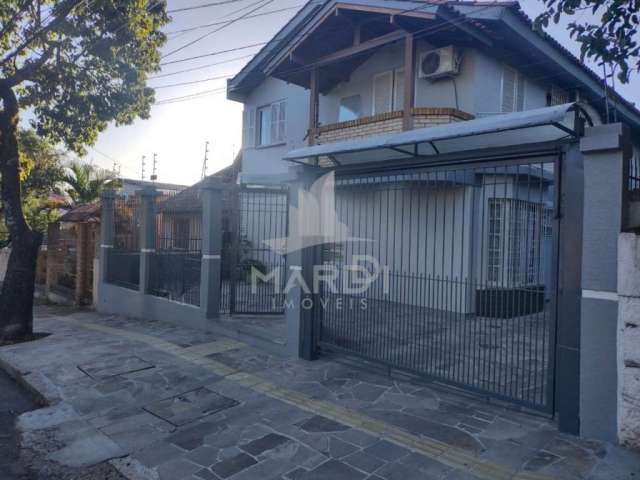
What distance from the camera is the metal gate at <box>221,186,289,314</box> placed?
8.41 m

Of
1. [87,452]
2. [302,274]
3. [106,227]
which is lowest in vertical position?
[87,452]

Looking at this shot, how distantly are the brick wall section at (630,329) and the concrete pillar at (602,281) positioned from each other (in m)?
0.04

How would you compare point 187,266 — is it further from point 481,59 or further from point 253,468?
point 481,59

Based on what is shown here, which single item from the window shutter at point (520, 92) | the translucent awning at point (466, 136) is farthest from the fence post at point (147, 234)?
the window shutter at point (520, 92)

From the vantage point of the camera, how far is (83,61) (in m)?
10.6

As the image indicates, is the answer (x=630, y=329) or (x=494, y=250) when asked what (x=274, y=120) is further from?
(x=630, y=329)

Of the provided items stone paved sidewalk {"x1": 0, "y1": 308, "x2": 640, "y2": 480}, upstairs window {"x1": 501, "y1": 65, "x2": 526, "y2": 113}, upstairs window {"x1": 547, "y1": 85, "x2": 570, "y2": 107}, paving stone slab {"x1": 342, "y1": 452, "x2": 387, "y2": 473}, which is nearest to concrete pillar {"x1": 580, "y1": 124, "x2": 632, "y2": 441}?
stone paved sidewalk {"x1": 0, "y1": 308, "x2": 640, "y2": 480}

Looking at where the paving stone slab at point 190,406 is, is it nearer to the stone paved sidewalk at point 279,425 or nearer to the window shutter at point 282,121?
the stone paved sidewalk at point 279,425

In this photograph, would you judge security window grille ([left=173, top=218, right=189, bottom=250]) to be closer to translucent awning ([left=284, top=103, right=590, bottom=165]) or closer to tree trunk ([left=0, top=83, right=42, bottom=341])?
tree trunk ([left=0, top=83, right=42, bottom=341])

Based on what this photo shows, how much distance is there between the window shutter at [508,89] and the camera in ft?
35.4

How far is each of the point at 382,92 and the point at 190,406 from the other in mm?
9583

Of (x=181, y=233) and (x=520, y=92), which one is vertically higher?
(x=520, y=92)

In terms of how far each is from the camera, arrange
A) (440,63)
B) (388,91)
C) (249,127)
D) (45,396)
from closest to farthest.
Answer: (45,396)
(440,63)
(388,91)
(249,127)

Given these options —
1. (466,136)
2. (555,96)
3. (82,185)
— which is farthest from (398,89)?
(82,185)
